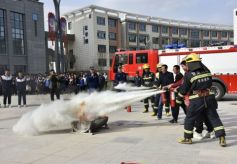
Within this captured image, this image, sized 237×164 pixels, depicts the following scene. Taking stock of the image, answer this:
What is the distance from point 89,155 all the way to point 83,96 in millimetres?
2401

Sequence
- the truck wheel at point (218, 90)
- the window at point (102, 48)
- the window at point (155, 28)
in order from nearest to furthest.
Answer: the truck wheel at point (218, 90), the window at point (102, 48), the window at point (155, 28)

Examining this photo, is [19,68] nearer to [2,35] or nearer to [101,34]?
[2,35]

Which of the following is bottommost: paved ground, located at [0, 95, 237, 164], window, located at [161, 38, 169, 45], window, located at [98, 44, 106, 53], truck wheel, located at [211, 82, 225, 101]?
paved ground, located at [0, 95, 237, 164]

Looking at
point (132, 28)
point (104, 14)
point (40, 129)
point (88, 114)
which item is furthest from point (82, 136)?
point (132, 28)

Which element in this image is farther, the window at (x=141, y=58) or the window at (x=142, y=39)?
the window at (x=142, y=39)

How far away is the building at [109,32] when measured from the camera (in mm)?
62094

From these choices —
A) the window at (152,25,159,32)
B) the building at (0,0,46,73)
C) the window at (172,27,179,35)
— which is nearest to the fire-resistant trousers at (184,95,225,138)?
the building at (0,0,46,73)

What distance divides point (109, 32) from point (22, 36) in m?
26.9

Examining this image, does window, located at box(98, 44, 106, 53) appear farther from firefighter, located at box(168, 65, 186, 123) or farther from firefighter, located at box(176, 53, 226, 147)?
firefighter, located at box(176, 53, 226, 147)

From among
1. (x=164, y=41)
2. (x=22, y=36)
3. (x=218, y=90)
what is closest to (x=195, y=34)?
(x=164, y=41)

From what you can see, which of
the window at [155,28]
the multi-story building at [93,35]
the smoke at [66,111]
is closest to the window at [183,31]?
the window at [155,28]

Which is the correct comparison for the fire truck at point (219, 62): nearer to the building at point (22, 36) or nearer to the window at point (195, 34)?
the building at point (22, 36)

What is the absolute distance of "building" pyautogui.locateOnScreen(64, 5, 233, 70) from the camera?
62.1 meters

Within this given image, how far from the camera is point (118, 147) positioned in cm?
671
